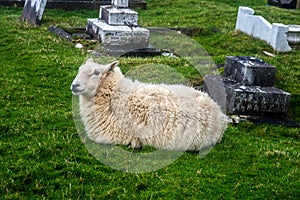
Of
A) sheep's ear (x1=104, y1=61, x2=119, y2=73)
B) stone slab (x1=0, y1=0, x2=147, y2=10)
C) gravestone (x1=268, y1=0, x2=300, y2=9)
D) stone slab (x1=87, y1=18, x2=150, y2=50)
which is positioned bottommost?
stone slab (x1=87, y1=18, x2=150, y2=50)

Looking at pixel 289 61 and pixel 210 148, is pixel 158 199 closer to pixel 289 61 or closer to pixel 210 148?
pixel 210 148

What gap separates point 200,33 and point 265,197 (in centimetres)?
1137

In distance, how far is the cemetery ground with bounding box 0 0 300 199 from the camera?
18.7ft

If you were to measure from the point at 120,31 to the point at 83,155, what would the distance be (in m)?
7.29

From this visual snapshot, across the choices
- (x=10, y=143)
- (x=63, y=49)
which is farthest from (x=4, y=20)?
(x=10, y=143)

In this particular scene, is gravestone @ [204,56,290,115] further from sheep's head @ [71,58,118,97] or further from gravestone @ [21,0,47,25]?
gravestone @ [21,0,47,25]

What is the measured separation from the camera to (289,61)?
40.7 ft

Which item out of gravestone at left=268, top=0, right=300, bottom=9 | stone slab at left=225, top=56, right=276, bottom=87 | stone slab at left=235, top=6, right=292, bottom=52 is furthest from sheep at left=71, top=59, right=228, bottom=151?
gravestone at left=268, top=0, right=300, bottom=9

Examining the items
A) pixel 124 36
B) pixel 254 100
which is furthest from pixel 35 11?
pixel 254 100

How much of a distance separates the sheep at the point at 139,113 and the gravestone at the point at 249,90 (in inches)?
82.6

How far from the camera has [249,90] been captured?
9.00m

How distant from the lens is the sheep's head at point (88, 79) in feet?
21.9

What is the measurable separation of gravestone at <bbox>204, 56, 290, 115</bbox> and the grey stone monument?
4071 millimetres

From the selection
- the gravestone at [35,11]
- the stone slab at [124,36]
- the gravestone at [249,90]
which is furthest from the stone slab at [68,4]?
the gravestone at [249,90]
